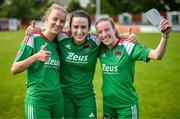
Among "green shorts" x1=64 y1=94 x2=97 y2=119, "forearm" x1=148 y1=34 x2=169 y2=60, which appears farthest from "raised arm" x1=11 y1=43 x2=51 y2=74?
"forearm" x1=148 y1=34 x2=169 y2=60

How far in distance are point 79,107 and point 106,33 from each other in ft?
3.30

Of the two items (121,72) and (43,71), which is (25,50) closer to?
(43,71)

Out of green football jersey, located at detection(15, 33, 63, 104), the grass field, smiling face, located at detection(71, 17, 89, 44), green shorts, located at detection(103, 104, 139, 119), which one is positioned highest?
smiling face, located at detection(71, 17, 89, 44)

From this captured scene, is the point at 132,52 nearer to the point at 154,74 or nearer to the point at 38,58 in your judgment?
the point at 38,58

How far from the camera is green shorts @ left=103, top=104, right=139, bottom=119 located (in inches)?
196

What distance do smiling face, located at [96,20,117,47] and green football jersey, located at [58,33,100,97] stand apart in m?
0.24

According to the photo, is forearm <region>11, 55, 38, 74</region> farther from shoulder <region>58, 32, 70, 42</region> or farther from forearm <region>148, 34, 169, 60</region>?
forearm <region>148, 34, 169, 60</region>

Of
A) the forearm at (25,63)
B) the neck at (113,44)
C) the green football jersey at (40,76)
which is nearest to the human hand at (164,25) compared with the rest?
the neck at (113,44)

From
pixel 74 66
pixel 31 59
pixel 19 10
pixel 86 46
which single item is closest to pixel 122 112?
pixel 74 66

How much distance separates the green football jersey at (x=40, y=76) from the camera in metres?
4.77

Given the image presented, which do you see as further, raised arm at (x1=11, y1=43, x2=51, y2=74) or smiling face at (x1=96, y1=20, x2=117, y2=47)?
smiling face at (x1=96, y1=20, x2=117, y2=47)

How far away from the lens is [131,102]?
5027 millimetres

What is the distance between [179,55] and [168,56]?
0.65 metres

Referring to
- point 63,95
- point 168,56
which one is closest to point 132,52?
point 63,95
